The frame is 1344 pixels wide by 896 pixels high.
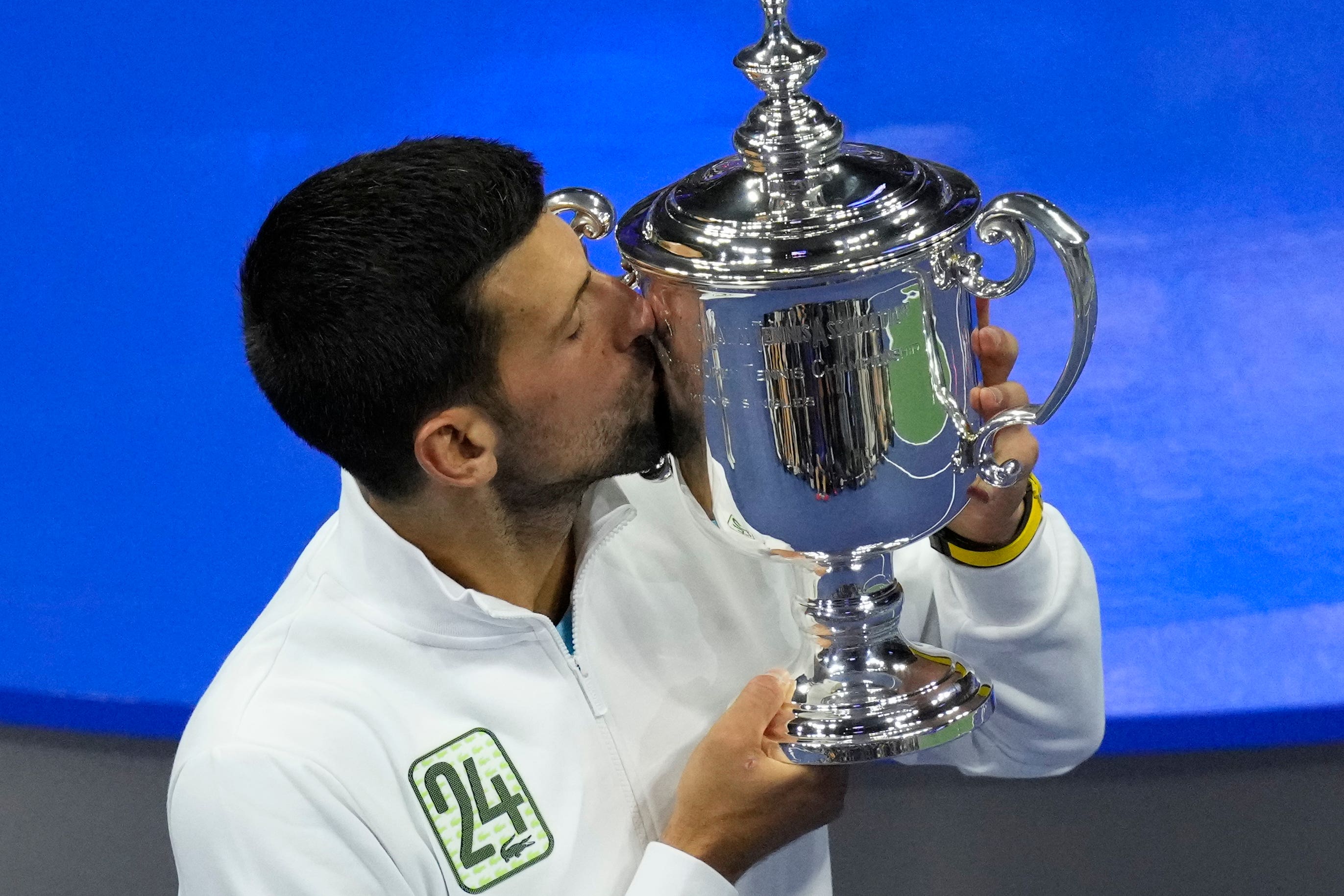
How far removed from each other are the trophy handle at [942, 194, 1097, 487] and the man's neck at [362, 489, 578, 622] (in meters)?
0.39

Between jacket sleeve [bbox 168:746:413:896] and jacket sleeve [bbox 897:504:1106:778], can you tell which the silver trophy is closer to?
jacket sleeve [bbox 897:504:1106:778]

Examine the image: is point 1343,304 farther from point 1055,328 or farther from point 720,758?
point 720,758

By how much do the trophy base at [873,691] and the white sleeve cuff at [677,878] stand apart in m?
0.12

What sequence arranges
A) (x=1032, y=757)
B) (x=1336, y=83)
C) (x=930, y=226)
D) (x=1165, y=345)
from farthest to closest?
(x=1336, y=83), (x=1165, y=345), (x=1032, y=757), (x=930, y=226)

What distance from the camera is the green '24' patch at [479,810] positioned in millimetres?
1281

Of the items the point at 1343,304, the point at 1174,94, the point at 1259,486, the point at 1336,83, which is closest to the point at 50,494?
the point at 1259,486

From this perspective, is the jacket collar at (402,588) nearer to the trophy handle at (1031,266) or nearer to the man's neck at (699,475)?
the man's neck at (699,475)

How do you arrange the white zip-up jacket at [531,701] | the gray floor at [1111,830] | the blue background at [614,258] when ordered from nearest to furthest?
the white zip-up jacket at [531,701] → the gray floor at [1111,830] → the blue background at [614,258]

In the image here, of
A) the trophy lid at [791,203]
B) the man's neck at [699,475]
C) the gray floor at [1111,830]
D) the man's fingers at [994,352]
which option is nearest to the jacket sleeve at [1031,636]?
the man's fingers at [994,352]

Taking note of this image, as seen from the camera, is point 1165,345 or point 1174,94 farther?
point 1174,94

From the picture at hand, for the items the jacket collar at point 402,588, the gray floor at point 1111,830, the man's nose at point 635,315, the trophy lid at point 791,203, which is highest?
the trophy lid at point 791,203

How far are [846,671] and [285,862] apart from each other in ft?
1.60

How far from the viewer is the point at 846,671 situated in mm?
1361

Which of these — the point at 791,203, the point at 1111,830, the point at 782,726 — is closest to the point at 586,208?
the point at 791,203
